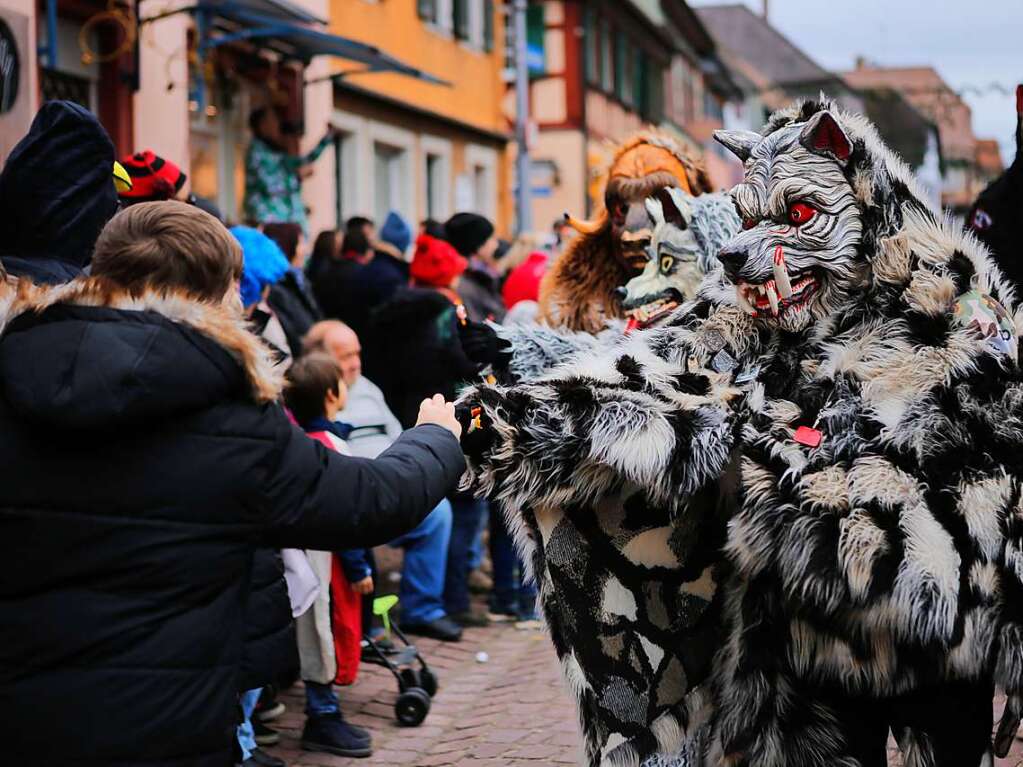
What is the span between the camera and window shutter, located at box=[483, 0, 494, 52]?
22.8 meters

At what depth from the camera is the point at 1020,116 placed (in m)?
5.16

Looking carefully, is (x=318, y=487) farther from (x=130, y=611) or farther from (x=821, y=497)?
(x=821, y=497)

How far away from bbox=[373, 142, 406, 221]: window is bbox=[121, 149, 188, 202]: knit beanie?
1371 cm

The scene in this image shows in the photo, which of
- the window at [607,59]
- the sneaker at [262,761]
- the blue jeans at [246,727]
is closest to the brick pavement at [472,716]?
the sneaker at [262,761]

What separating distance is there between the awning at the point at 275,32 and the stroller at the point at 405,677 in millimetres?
6854

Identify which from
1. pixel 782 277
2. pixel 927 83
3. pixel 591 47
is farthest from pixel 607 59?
pixel 927 83

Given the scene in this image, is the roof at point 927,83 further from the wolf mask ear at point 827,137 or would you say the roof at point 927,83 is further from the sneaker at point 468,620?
the wolf mask ear at point 827,137

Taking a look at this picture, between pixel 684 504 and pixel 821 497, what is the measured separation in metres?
0.43

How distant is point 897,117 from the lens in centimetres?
6059

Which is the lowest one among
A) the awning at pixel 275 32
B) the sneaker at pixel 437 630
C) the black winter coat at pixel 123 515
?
the sneaker at pixel 437 630

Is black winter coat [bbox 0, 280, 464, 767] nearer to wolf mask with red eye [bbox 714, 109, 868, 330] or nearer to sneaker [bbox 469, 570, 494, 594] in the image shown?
wolf mask with red eye [bbox 714, 109, 868, 330]

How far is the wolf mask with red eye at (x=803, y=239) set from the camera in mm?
3271

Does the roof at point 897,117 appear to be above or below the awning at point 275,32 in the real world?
above

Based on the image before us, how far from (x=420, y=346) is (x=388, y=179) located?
12.2 m
